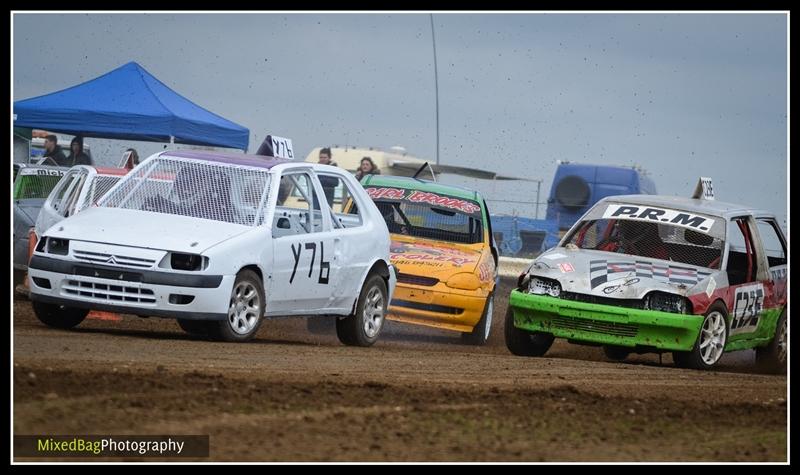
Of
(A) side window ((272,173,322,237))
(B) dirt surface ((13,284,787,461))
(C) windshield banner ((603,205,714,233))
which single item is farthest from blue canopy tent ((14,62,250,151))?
(B) dirt surface ((13,284,787,461))

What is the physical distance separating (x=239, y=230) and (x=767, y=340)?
547cm

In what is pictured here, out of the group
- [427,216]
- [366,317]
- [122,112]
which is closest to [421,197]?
[427,216]

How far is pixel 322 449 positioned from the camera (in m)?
6.86

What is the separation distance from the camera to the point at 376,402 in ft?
27.5

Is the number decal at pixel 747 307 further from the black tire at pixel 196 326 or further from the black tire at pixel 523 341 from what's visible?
the black tire at pixel 196 326

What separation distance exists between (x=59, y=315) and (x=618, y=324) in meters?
4.42

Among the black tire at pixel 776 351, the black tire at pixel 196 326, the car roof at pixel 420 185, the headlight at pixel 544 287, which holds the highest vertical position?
the car roof at pixel 420 185

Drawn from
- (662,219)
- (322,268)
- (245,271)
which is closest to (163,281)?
(245,271)

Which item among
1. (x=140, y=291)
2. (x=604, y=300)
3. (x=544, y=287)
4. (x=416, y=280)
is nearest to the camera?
(x=140, y=291)

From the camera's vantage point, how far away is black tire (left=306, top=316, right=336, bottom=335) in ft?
47.4

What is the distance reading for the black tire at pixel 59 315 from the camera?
448 inches

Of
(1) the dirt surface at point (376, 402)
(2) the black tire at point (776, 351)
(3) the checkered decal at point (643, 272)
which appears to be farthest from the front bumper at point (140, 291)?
(2) the black tire at point (776, 351)

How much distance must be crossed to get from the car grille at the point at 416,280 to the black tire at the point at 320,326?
2.52 ft

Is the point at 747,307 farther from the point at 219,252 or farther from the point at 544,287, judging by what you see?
the point at 219,252
